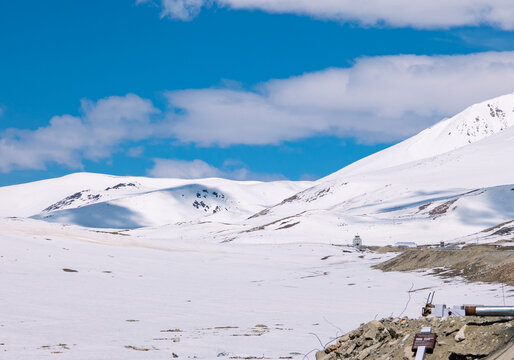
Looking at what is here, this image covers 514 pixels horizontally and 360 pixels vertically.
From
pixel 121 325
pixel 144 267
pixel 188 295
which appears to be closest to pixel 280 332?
pixel 121 325

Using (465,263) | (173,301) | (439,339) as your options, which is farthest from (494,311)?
(465,263)

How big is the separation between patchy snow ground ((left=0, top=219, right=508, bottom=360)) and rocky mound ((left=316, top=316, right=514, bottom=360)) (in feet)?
13.4

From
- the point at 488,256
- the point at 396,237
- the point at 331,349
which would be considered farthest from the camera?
the point at 396,237

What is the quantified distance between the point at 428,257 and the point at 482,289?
21.7 meters

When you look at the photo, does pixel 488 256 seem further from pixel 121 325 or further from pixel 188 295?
pixel 121 325

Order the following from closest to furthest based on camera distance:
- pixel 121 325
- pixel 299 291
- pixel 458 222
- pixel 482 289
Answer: pixel 121 325, pixel 482 289, pixel 299 291, pixel 458 222

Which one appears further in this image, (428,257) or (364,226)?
(364,226)

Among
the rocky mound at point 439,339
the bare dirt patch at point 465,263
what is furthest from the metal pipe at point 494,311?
the bare dirt patch at point 465,263

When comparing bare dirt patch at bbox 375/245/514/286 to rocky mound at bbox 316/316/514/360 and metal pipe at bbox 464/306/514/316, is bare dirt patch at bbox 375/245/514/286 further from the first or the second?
metal pipe at bbox 464/306/514/316

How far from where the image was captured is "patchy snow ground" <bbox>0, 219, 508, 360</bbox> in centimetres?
1941

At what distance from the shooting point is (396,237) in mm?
132000

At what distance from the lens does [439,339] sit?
1127cm

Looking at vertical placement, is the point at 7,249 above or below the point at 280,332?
above

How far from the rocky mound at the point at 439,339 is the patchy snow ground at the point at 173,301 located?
4.08 m
